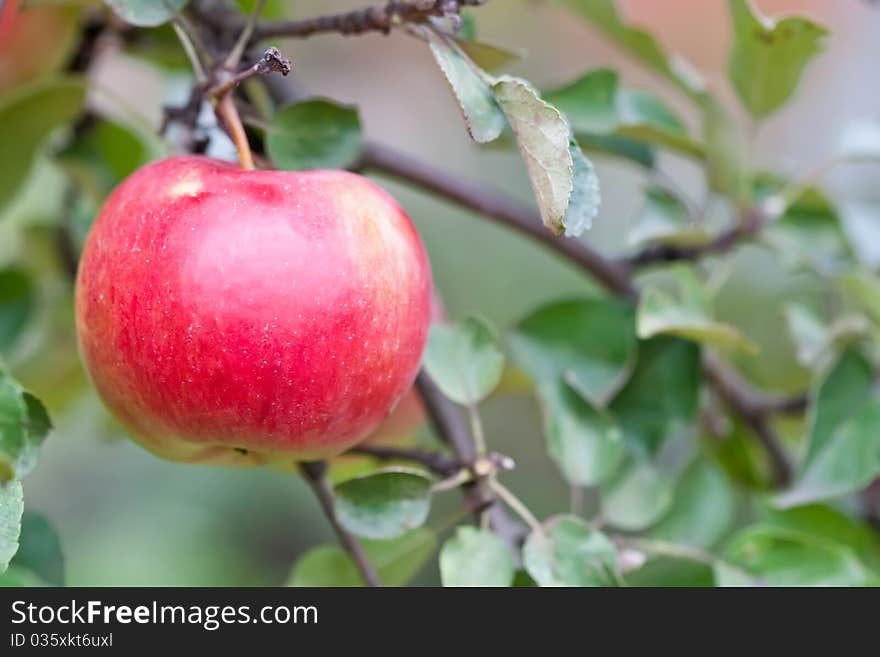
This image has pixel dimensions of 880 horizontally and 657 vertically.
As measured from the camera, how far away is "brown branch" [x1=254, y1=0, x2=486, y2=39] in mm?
512

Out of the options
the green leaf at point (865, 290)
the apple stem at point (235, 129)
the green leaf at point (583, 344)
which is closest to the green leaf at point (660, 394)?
the green leaf at point (583, 344)

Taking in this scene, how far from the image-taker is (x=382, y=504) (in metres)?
0.55

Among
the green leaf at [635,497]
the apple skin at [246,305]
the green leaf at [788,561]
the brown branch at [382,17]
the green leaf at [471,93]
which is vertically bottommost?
the green leaf at [788,561]

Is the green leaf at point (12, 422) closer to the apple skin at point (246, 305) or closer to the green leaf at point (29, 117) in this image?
the apple skin at point (246, 305)

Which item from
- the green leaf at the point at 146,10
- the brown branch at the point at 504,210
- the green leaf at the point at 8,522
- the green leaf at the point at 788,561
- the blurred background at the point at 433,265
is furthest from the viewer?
the blurred background at the point at 433,265

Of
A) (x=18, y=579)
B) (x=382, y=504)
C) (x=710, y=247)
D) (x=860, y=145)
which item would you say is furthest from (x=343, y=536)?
(x=860, y=145)

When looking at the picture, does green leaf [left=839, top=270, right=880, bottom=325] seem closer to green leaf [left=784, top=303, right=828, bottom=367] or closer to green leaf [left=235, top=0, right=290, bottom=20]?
green leaf [left=784, top=303, right=828, bottom=367]

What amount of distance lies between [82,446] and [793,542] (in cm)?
135

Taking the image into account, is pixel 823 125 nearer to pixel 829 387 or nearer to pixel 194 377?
pixel 829 387

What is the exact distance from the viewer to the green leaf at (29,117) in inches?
26.9

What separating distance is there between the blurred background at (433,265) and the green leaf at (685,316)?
10 cm

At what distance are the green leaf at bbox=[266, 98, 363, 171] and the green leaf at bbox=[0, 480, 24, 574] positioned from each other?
22 centimetres

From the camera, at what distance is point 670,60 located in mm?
791

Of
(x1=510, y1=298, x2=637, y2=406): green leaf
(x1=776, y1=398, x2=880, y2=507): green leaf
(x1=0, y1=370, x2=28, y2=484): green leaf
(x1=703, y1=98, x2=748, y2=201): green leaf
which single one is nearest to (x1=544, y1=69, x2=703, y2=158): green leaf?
(x1=703, y1=98, x2=748, y2=201): green leaf
